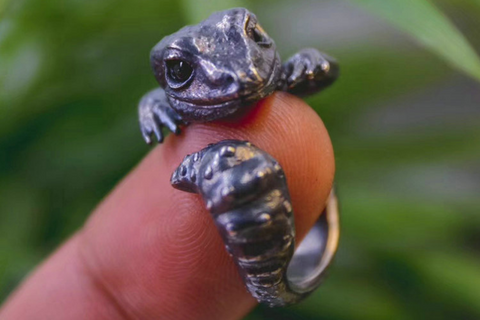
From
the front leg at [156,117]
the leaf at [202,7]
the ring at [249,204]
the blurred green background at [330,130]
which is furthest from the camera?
the blurred green background at [330,130]

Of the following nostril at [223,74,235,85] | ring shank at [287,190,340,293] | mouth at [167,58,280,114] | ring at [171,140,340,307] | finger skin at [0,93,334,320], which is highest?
nostril at [223,74,235,85]

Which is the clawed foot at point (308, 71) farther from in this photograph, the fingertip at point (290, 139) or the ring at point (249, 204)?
the ring at point (249, 204)

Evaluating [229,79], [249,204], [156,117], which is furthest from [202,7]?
[249,204]

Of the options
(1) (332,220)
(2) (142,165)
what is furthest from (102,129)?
(1) (332,220)

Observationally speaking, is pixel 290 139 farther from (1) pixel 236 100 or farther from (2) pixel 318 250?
(2) pixel 318 250

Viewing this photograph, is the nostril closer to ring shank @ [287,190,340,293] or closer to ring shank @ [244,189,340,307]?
ring shank @ [244,189,340,307]

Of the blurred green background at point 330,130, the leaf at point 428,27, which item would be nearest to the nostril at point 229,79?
the leaf at point 428,27

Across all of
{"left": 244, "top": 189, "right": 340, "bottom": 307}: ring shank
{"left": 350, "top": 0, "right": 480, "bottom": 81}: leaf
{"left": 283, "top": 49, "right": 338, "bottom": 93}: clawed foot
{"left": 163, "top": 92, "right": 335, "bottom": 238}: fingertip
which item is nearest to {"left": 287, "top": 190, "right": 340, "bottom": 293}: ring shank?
{"left": 244, "top": 189, "right": 340, "bottom": 307}: ring shank
